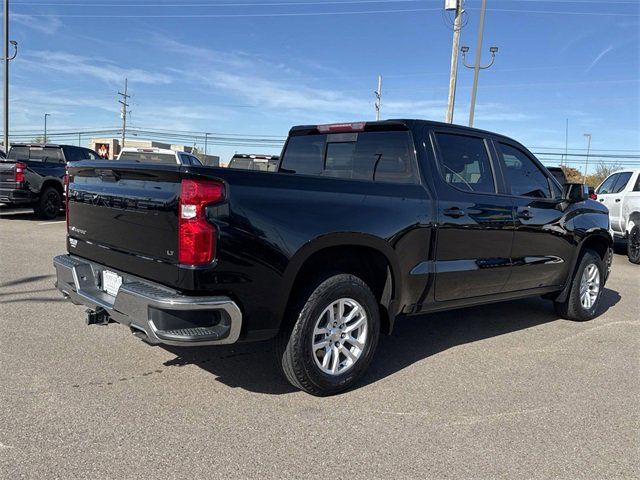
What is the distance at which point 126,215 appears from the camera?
11.8 feet


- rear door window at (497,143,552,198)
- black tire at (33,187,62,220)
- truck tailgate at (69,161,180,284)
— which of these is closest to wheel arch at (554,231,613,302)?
rear door window at (497,143,552,198)

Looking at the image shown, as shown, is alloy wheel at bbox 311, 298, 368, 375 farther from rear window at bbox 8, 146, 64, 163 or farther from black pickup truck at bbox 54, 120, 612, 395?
rear window at bbox 8, 146, 64, 163

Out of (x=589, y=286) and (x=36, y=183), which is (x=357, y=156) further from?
(x=36, y=183)

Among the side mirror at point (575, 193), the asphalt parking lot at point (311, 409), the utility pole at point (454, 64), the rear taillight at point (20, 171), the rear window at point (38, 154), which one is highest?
the utility pole at point (454, 64)

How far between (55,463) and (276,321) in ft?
4.63

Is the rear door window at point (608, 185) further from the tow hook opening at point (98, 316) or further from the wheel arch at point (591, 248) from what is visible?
the tow hook opening at point (98, 316)

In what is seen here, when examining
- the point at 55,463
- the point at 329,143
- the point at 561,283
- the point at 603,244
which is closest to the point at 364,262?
the point at 329,143

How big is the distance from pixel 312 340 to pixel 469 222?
179 centimetres

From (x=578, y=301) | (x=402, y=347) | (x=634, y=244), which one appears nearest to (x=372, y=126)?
(x=402, y=347)

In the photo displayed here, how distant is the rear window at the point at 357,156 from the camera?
4.40m

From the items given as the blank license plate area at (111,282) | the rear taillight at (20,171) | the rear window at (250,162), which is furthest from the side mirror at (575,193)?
the rear taillight at (20,171)

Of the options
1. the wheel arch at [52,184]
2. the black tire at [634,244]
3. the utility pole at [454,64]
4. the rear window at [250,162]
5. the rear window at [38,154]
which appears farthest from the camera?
the utility pole at [454,64]

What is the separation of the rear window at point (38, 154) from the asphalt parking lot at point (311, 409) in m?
10.5

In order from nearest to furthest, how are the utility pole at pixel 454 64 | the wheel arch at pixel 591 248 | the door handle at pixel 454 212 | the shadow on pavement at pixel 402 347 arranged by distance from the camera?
the shadow on pavement at pixel 402 347
the door handle at pixel 454 212
the wheel arch at pixel 591 248
the utility pole at pixel 454 64
